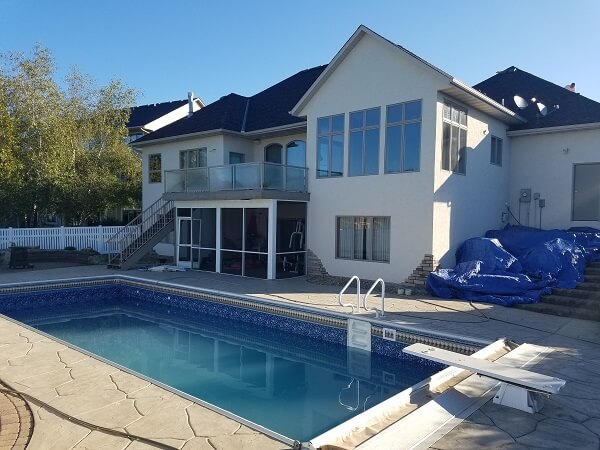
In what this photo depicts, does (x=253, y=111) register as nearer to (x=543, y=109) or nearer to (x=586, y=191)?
(x=543, y=109)

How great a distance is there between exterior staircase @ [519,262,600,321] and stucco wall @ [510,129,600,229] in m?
3.90

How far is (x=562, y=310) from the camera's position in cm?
1023

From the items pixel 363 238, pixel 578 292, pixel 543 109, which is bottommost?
pixel 578 292

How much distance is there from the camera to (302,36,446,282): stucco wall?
12.7m

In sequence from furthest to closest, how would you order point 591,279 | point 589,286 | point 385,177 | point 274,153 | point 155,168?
point 155,168 < point 274,153 < point 385,177 < point 591,279 < point 589,286

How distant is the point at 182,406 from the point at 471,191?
1182 centimetres

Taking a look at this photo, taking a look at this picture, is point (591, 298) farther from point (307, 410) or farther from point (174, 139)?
point (174, 139)

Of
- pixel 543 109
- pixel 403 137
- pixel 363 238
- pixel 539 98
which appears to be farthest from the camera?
pixel 539 98

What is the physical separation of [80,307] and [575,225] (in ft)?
52.3

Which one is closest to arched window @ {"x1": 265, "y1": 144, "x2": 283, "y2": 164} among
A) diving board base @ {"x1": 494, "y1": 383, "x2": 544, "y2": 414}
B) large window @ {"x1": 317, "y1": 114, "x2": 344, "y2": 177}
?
large window @ {"x1": 317, "y1": 114, "x2": 344, "y2": 177}

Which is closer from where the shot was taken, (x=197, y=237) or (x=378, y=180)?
(x=378, y=180)

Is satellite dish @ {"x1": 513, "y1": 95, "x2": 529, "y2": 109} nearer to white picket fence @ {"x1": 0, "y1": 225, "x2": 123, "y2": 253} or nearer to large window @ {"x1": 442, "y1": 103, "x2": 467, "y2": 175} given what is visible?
large window @ {"x1": 442, "y1": 103, "x2": 467, "y2": 175}

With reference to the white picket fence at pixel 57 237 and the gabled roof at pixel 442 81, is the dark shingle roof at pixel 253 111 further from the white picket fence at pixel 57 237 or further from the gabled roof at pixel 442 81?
the white picket fence at pixel 57 237

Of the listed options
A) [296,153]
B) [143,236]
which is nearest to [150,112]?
[143,236]
